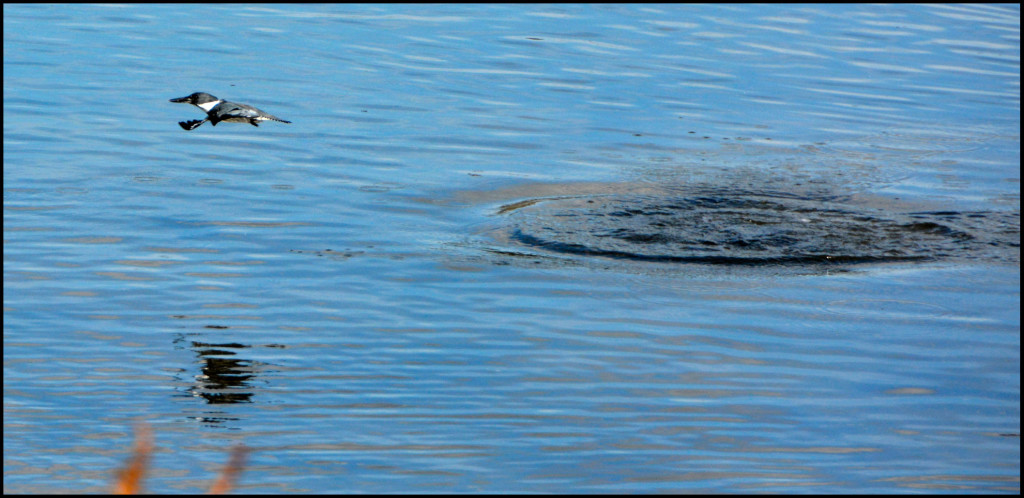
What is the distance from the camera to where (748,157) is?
41.3ft

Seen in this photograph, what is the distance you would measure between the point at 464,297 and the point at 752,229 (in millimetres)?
2733

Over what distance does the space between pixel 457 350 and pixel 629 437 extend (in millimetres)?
1474

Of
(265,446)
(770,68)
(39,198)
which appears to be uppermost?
(770,68)

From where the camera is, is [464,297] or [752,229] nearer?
[464,297]

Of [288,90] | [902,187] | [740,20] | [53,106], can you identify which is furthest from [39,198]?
[740,20]

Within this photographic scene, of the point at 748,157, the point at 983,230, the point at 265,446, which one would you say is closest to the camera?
the point at 265,446

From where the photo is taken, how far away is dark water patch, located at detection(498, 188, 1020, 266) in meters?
9.27

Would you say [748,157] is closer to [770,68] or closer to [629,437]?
Result: [770,68]

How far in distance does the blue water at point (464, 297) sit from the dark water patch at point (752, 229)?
253 mm

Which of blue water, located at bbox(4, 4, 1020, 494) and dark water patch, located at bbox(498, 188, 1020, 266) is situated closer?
blue water, located at bbox(4, 4, 1020, 494)

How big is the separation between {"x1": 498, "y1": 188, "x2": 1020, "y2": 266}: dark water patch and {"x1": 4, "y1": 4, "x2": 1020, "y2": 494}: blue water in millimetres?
253

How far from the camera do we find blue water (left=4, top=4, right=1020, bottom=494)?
5.95 m

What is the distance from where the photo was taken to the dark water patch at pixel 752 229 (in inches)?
365

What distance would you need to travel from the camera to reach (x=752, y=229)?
9828 millimetres
